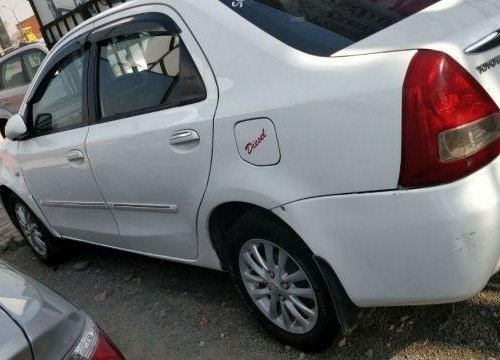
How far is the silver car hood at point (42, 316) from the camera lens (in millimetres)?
1648

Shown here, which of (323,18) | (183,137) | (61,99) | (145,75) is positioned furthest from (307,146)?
(61,99)

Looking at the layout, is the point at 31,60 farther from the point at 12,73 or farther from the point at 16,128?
→ the point at 16,128

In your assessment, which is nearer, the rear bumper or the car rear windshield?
the rear bumper

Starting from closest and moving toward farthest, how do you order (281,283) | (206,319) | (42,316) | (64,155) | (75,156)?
(42,316) → (281,283) → (206,319) → (75,156) → (64,155)

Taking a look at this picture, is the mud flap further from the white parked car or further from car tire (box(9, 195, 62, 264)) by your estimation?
car tire (box(9, 195, 62, 264))

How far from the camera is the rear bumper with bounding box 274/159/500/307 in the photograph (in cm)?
184

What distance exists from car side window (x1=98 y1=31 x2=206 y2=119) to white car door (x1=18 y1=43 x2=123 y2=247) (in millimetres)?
222

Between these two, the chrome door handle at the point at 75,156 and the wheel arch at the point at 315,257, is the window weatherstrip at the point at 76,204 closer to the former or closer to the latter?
the chrome door handle at the point at 75,156

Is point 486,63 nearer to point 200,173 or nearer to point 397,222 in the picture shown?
point 397,222

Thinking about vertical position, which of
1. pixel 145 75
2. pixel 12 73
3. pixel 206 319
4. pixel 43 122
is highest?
pixel 145 75

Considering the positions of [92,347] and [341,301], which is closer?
[92,347]

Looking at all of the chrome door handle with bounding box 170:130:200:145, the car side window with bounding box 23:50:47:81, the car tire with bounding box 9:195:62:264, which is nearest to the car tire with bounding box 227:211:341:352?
the chrome door handle with bounding box 170:130:200:145

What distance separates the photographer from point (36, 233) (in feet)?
15.1

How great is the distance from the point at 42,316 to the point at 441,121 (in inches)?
55.2
